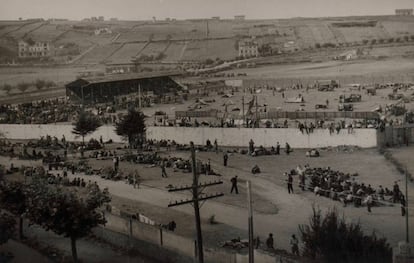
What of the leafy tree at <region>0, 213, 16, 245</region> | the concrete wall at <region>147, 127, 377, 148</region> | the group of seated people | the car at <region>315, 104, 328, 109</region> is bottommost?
the leafy tree at <region>0, 213, 16, 245</region>

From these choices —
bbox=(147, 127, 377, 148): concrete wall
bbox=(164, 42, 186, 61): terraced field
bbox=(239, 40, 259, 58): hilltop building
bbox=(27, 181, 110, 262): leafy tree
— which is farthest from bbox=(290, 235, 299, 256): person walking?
bbox=(239, 40, 259, 58): hilltop building

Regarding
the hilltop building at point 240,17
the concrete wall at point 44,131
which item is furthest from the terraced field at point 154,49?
the hilltop building at point 240,17

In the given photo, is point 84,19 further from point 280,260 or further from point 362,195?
point 280,260

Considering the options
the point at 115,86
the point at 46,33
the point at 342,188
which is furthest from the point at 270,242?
the point at 46,33

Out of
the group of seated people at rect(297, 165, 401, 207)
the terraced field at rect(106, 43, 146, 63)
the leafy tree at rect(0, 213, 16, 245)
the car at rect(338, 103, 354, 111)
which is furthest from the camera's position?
the car at rect(338, 103, 354, 111)

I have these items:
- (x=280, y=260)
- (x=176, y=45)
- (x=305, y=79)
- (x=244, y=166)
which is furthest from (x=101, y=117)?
(x=280, y=260)

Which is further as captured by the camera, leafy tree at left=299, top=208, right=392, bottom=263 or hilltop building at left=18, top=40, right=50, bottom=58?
hilltop building at left=18, top=40, right=50, bottom=58

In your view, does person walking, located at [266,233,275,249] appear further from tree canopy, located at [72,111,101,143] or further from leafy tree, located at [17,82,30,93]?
leafy tree, located at [17,82,30,93]
